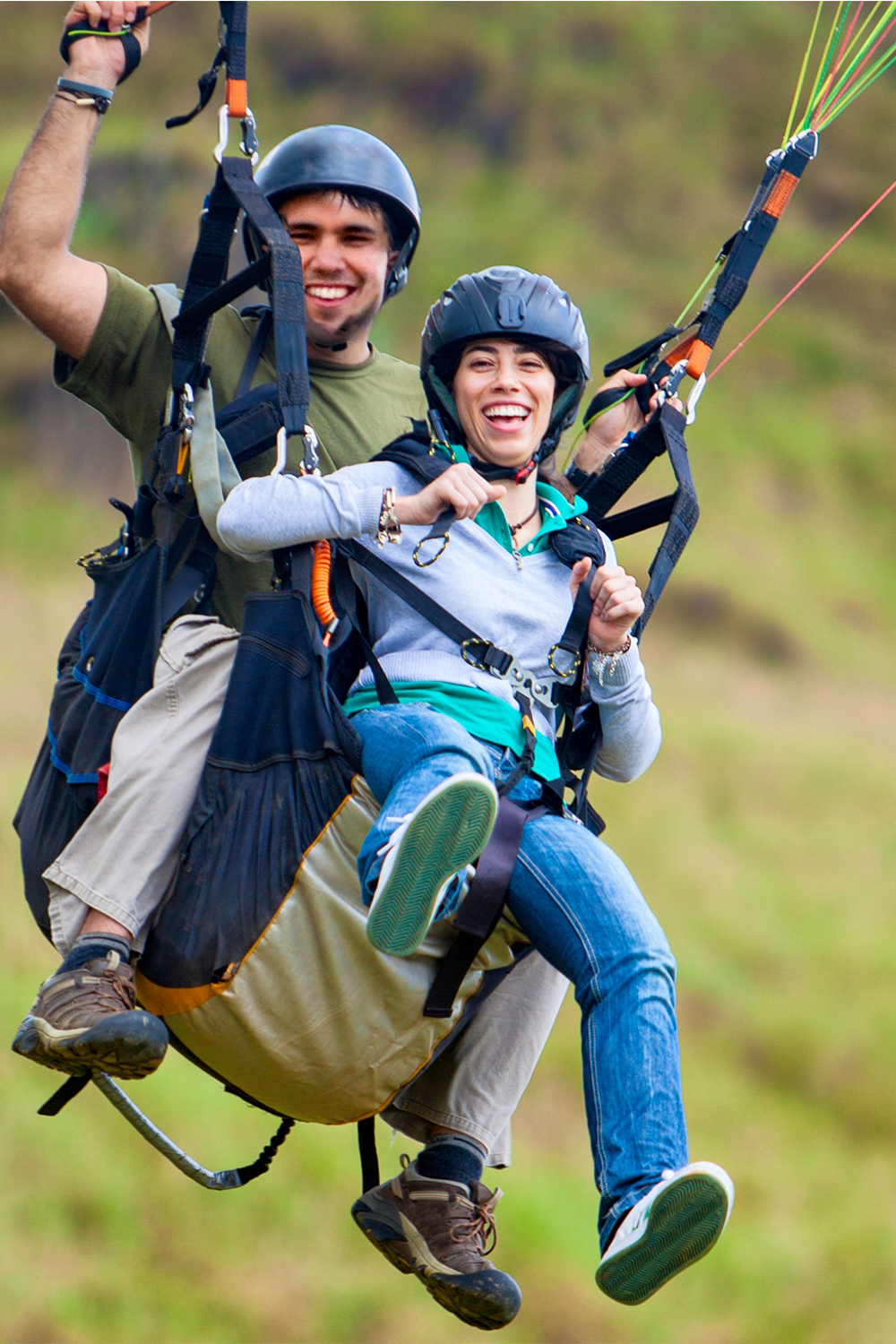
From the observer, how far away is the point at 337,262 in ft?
13.4

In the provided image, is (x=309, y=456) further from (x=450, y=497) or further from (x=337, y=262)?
(x=337, y=262)

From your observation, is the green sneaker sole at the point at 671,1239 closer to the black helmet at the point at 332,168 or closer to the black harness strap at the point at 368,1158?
the black harness strap at the point at 368,1158

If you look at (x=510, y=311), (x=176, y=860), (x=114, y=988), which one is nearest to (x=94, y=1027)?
(x=114, y=988)

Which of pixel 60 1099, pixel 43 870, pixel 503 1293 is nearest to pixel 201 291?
pixel 43 870

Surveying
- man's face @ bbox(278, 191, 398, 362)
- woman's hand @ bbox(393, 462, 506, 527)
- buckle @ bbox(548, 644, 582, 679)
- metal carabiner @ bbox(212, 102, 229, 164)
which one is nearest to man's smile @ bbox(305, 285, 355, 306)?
man's face @ bbox(278, 191, 398, 362)

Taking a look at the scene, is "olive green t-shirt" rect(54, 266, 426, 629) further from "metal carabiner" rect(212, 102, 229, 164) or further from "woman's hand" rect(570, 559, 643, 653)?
"woman's hand" rect(570, 559, 643, 653)

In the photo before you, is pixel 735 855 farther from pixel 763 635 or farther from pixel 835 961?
pixel 763 635

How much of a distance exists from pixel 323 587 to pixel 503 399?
55 centimetres

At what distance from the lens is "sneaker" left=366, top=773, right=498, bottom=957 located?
9.36 ft

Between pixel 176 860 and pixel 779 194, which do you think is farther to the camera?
pixel 779 194

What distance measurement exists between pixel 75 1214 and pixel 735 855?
9.49 m

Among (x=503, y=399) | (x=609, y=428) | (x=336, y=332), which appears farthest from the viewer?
(x=336, y=332)

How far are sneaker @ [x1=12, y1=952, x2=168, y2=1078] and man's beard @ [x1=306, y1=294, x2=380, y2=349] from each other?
1.54m

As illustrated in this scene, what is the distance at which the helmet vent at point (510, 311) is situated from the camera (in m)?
3.54
